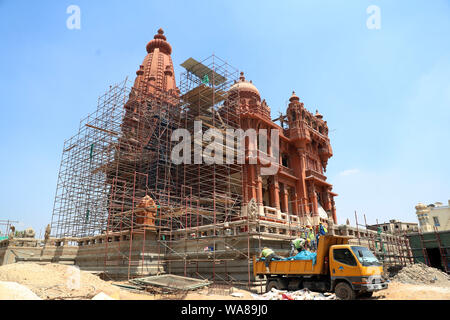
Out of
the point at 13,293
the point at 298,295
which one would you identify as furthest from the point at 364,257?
the point at 13,293

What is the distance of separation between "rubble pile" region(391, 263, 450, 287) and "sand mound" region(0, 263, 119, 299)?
1799cm

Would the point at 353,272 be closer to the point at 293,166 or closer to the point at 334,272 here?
the point at 334,272

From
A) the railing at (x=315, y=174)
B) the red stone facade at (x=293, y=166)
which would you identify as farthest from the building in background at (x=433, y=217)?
the railing at (x=315, y=174)

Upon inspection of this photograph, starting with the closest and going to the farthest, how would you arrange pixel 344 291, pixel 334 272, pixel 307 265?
1. pixel 344 291
2. pixel 334 272
3. pixel 307 265

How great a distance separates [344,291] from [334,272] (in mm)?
768

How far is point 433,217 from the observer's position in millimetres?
53156

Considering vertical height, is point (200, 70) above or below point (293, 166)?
above

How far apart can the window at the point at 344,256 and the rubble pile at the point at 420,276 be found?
34.5 feet

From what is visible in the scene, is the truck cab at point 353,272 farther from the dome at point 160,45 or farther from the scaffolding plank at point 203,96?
the dome at point 160,45

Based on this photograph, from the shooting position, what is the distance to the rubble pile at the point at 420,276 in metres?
19.8

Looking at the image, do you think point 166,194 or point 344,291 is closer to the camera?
point 344,291

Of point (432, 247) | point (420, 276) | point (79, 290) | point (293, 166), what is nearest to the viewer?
point (79, 290)

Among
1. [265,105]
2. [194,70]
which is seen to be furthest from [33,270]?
[265,105]
